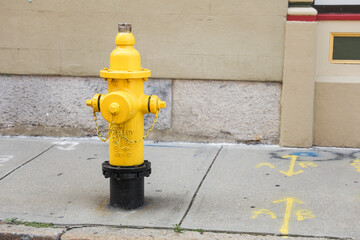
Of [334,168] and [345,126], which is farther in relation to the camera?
[345,126]

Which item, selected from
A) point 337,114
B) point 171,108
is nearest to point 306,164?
point 337,114

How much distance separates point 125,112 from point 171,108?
7.98ft

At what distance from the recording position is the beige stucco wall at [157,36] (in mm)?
6125

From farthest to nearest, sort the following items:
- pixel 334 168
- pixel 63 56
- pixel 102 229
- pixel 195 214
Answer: pixel 63 56 → pixel 334 168 → pixel 195 214 → pixel 102 229

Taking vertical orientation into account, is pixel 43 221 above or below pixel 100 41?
below

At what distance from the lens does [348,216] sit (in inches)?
164

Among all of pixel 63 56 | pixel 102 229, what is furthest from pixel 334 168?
pixel 63 56

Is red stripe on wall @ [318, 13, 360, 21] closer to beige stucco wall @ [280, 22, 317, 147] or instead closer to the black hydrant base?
beige stucco wall @ [280, 22, 317, 147]

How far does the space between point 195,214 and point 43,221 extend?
112 cm

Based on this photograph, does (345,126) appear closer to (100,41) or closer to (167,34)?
(167,34)

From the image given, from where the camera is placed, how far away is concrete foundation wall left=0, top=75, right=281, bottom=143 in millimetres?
6293

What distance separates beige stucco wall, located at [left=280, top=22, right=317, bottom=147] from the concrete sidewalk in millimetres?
201

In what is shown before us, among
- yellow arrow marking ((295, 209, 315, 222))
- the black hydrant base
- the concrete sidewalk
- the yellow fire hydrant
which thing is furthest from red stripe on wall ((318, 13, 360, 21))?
the black hydrant base

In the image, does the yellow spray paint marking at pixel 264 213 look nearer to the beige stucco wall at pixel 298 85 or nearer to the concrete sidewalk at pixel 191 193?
the concrete sidewalk at pixel 191 193
